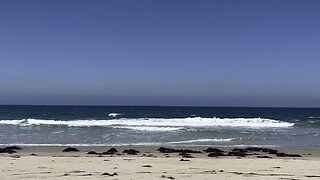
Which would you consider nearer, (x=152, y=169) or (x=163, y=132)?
(x=152, y=169)

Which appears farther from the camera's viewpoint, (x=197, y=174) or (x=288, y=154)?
(x=288, y=154)

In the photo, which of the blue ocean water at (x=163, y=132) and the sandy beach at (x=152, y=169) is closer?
the sandy beach at (x=152, y=169)

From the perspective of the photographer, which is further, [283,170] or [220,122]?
[220,122]

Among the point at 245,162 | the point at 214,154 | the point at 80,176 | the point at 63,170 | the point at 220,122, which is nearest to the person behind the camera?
the point at 80,176

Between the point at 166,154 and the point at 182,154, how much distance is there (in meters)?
0.61

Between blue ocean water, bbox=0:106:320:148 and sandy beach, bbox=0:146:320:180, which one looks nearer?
sandy beach, bbox=0:146:320:180

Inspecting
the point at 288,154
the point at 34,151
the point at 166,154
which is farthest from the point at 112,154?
the point at 288,154

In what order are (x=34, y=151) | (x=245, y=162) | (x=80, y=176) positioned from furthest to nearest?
(x=34, y=151) < (x=245, y=162) < (x=80, y=176)

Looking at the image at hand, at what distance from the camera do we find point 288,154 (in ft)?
50.3

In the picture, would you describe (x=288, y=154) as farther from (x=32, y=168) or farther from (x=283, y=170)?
(x=32, y=168)

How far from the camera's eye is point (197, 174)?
9.84m

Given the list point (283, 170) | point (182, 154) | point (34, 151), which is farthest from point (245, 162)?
point (34, 151)

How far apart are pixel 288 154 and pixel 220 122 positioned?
1036 inches

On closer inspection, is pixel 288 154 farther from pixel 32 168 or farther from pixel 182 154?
pixel 32 168
